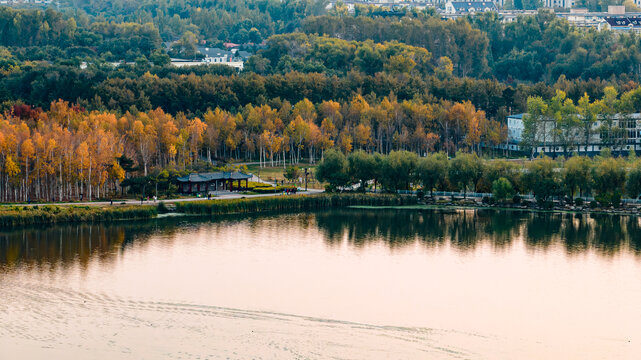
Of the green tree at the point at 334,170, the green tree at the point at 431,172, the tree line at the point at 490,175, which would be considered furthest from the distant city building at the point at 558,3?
the green tree at the point at 334,170

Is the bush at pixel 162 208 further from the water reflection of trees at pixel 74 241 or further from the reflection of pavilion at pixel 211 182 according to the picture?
the reflection of pavilion at pixel 211 182

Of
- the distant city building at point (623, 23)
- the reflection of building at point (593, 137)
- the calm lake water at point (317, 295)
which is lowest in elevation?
the calm lake water at point (317, 295)

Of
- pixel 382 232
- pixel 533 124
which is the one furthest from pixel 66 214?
pixel 533 124

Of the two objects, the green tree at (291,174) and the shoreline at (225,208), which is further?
the green tree at (291,174)

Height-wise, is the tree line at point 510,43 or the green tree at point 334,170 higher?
the tree line at point 510,43

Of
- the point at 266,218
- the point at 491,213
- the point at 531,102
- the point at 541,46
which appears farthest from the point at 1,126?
the point at 541,46

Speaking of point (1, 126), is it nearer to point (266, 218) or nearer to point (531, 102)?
point (266, 218)
